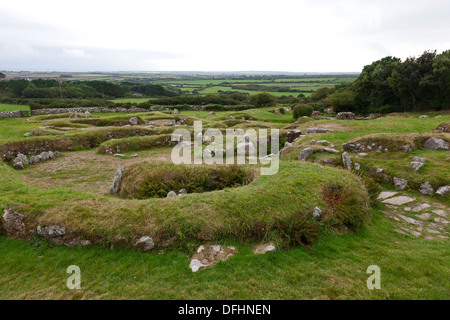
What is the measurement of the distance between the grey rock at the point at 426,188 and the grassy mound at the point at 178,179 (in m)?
7.58

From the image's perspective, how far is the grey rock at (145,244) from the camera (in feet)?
21.3

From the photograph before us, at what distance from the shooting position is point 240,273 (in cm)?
564

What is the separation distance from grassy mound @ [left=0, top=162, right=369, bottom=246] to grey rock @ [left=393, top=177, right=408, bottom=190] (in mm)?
3503

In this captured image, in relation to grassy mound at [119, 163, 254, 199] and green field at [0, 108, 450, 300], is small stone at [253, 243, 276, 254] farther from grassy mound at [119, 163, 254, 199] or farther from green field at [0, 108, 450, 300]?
grassy mound at [119, 163, 254, 199]

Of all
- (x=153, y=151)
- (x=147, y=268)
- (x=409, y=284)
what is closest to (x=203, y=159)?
(x=153, y=151)

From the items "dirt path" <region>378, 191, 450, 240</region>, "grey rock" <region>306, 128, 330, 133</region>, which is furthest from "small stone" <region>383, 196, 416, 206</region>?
"grey rock" <region>306, 128, 330, 133</region>

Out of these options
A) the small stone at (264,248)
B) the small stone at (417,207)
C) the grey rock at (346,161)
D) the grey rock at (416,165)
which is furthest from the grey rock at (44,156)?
the grey rock at (416,165)

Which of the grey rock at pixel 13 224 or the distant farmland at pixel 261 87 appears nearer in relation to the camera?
the grey rock at pixel 13 224

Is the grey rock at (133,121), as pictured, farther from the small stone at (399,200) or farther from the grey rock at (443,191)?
the grey rock at (443,191)

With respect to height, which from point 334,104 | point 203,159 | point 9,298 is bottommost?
point 9,298

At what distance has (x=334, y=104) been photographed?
39844 mm

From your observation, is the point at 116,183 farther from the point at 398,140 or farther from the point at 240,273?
the point at 398,140
